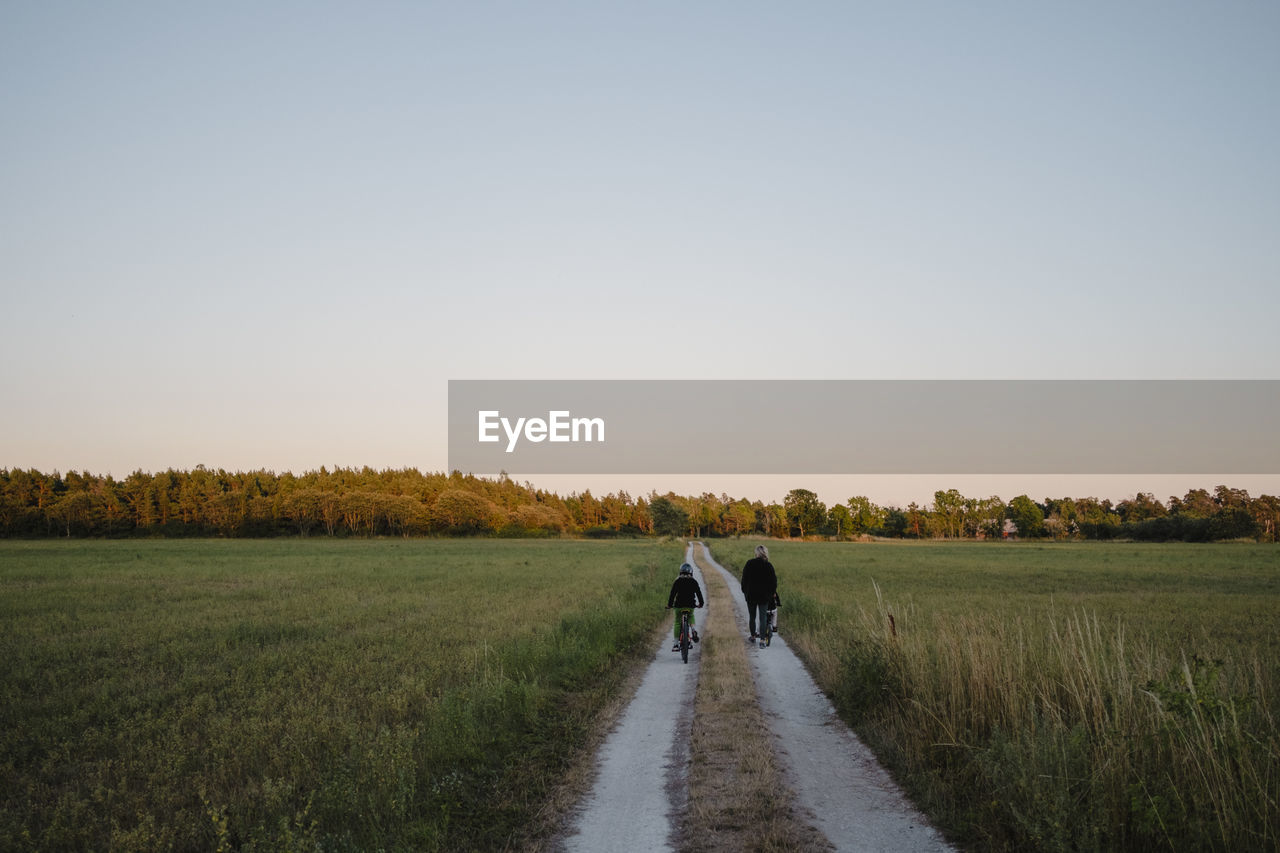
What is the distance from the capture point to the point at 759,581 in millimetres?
15797

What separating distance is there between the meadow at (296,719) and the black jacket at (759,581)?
2.80 meters

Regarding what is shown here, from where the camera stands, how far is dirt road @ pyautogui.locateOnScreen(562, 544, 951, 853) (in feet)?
19.5

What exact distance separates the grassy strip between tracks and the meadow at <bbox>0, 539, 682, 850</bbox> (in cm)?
145

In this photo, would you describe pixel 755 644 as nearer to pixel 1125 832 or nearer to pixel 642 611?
pixel 642 611

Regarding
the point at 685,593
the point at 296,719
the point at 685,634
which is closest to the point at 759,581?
the point at 685,593

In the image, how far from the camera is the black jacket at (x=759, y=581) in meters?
15.8

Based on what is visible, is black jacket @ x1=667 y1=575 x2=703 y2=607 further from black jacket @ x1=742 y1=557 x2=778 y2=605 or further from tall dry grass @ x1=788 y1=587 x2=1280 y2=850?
tall dry grass @ x1=788 y1=587 x2=1280 y2=850

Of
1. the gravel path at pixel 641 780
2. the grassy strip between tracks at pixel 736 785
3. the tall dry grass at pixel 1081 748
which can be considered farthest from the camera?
the gravel path at pixel 641 780

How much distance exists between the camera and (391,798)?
6480 mm

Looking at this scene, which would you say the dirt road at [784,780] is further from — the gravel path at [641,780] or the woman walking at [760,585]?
the woman walking at [760,585]

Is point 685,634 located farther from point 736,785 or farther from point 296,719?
point 736,785

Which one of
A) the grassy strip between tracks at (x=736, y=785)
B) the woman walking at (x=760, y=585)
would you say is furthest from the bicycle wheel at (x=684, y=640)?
the grassy strip between tracks at (x=736, y=785)

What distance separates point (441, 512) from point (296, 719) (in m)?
127

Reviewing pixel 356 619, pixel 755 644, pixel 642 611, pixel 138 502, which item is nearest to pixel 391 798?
pixel 755 644
